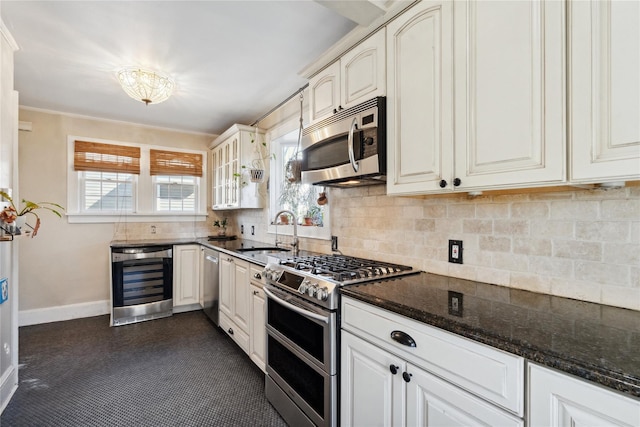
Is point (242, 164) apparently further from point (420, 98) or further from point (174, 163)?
point (420, 98)

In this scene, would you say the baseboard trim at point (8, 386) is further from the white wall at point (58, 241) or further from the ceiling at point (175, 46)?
the ceiling at point (175, 46)

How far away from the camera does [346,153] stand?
185 cm

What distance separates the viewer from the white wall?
358 cm

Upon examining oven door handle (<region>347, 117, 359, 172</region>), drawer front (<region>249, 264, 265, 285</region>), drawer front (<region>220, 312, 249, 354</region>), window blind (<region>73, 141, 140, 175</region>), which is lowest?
drawer front (<region>220, 312, 249, 354</region>)

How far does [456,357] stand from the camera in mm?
983

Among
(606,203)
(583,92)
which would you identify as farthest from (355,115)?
(606,203)

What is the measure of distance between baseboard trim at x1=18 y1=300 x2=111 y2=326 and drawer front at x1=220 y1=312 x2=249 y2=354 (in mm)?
1991

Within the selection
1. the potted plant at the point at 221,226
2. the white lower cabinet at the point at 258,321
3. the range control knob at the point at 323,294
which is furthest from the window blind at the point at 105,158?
the range control knob at the point at 323,294

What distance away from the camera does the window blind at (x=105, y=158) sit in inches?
150

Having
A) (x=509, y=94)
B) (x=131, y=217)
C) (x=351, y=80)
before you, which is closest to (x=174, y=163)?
(x=131, y=217)

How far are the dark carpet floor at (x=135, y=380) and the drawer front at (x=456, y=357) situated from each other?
117 centimetres

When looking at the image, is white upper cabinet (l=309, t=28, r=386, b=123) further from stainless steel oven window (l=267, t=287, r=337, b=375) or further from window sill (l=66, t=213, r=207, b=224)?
window sill (l=66, t=213, r=207, b=224)

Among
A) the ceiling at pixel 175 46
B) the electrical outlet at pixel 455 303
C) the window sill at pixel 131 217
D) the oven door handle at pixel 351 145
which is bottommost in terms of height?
the electrical outlet at pixel 455 303

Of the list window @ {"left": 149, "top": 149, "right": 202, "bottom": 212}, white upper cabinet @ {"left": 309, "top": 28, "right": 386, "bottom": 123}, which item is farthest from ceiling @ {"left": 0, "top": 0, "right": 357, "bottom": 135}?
window @ {"left": 149, "top": 149, "right": 202, "bottom": 212}
